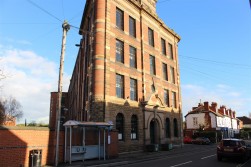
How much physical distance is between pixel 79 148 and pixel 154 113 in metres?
14.0

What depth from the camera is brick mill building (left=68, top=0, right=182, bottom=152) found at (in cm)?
2455

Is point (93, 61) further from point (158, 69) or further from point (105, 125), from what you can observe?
point (158, 69)

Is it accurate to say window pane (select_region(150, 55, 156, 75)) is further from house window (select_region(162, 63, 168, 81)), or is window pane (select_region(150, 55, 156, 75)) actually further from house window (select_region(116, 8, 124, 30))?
house window (select_region(116, 8, 124, 30))

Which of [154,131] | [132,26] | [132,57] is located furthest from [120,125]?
[132,26]

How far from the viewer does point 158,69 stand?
33.1 meters

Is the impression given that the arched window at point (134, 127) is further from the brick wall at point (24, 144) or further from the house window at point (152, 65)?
the brick wall at point (24, 144)

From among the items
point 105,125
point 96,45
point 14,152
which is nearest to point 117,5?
point 96,45

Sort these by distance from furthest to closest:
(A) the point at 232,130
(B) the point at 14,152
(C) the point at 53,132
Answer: (A) the point at 232,130, (C) the point at 53,132, (B) the point at 14,152

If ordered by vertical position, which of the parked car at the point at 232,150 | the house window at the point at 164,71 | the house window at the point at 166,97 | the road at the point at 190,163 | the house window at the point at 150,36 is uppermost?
the house window at the point at 150,36

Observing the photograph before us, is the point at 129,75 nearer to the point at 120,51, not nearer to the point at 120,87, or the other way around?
the point at 120,87

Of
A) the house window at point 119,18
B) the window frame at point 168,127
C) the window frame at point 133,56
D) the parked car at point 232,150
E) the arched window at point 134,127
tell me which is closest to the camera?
the parked car at point 232,150

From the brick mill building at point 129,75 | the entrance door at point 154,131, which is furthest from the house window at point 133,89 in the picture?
the entrance door at point 154,131

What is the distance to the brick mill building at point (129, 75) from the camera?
24.5m

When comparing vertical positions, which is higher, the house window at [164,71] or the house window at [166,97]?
the house window at [164,71]
